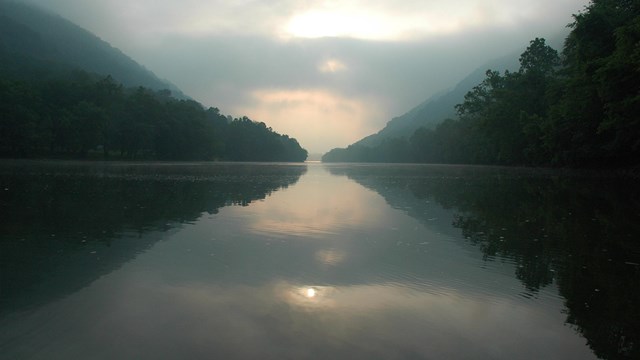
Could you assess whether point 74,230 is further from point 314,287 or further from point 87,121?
point 87,121

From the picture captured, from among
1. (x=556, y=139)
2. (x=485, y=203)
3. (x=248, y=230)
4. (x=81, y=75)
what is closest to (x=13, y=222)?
(x=248, y=230)

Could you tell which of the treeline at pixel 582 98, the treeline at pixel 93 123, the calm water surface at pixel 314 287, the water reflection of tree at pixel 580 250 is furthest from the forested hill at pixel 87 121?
the water reflection of tree at pixel 580 250

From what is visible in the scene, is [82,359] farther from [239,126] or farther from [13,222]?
[239,126]

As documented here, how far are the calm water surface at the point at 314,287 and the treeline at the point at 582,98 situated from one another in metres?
25.2

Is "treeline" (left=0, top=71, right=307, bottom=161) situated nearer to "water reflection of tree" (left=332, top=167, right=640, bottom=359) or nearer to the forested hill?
the forested hill

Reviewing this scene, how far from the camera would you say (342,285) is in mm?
9383

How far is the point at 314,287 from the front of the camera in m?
9.15

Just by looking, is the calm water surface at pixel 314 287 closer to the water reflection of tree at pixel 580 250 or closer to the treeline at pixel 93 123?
the water reflection of tree at pixel 580 250

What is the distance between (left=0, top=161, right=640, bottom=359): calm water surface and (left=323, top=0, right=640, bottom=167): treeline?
25.2 m

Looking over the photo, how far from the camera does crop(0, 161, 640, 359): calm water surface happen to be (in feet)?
20.8

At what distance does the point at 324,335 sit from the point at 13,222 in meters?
14.5

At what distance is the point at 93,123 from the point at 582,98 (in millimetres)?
85179

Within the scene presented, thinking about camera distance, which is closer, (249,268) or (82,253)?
(249,268)

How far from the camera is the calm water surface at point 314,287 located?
6.34m
